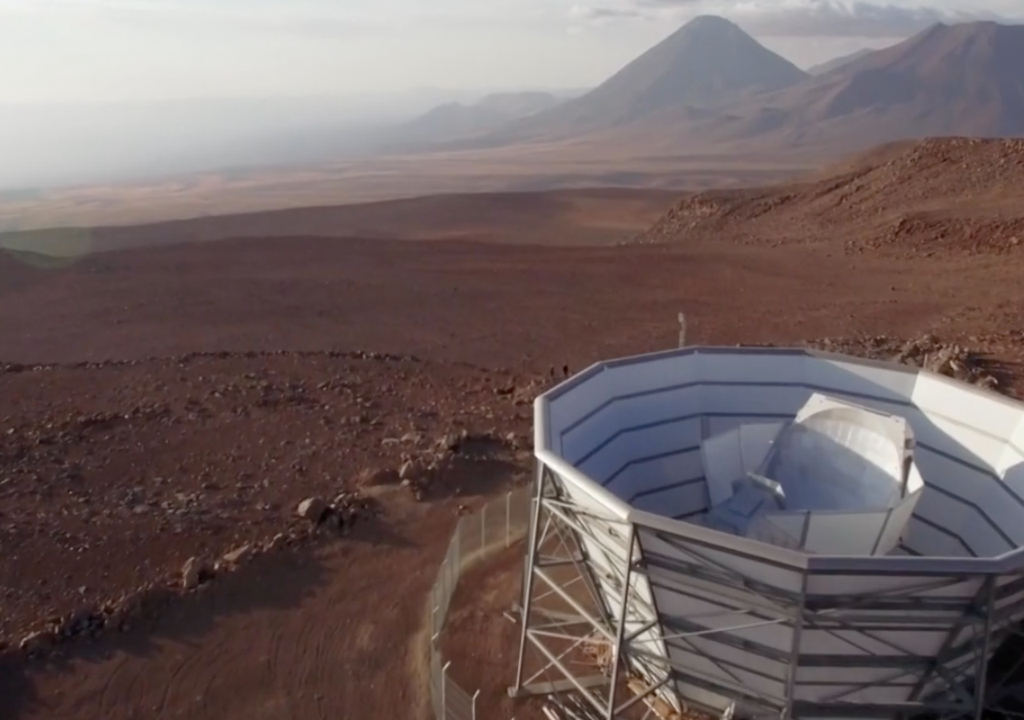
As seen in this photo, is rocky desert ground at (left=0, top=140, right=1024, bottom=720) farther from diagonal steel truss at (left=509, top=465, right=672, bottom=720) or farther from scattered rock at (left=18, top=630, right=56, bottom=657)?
diagonal steel truss at (left=509, top=465, right=672, bottom=720)

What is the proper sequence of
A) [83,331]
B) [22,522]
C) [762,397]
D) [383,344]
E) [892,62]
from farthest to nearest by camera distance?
[892,62], [83,331], [383,344], [22,522], [762,397]

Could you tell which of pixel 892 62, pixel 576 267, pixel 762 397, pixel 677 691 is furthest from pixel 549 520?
pixel 892 62

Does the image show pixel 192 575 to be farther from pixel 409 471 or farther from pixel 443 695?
pixel 443 695

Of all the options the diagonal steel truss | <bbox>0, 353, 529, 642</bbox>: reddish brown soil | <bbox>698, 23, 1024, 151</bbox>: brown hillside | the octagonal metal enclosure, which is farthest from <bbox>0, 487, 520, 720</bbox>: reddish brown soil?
<bbox>698, 23, 1024, 151</bbox>: brown hillside

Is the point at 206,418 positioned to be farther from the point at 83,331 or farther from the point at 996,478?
the point at 996,478

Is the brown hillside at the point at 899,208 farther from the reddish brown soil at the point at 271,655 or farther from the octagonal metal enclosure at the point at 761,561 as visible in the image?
the reddish brown soil at the point at 271,655

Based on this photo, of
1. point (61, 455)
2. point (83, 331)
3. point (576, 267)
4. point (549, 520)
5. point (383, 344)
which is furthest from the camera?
point (576, 267)

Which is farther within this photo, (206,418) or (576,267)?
(576,267)
